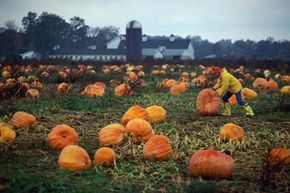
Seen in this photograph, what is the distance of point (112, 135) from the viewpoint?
21.0ft

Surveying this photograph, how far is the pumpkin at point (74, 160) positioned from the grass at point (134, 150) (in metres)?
0.12

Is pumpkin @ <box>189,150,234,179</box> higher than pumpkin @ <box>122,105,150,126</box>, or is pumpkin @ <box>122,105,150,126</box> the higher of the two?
pumpkin @ <box>122,105,150,126</box>

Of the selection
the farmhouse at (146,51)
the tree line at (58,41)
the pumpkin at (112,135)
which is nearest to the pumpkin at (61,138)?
the pumpkin at (112,135)

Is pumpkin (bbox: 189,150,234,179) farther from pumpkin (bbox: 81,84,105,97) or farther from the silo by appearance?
the silo

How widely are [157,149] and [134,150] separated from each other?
1.27 feet

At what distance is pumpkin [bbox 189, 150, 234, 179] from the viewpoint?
4945mm

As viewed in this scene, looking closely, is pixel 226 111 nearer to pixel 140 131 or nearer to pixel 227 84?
pixel 227 84

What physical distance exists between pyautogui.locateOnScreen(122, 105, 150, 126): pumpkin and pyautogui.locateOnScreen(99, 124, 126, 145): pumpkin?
0.95 metres

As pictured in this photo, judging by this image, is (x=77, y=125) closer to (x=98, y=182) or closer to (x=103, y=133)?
(x=103, y=133)

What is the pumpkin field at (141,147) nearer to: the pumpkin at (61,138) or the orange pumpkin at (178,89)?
the pumpkin at (61,138)

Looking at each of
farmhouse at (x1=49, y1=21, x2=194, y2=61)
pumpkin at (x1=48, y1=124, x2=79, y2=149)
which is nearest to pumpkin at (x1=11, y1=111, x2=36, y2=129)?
pumpkin at (x1=48, y1=124, x2=79, y2=149)

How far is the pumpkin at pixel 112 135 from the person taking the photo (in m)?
6.39

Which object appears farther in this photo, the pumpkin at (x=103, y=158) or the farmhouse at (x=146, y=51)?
the farmhouse at (x=146, y=51)

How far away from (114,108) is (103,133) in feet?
13.2
